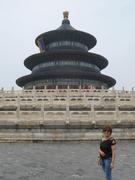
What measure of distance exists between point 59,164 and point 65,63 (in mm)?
40124

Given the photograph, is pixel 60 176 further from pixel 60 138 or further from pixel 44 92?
pixel 44 92

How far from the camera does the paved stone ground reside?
523 inches

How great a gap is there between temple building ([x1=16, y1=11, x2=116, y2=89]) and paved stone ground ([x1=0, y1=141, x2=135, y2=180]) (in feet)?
102

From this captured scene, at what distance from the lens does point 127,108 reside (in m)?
34.0

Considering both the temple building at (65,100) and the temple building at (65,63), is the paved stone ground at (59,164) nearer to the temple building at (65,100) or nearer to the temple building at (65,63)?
the temple building at (65,100)

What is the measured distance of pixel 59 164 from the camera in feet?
51.8

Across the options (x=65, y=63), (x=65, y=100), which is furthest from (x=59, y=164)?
(x=65, y=63)

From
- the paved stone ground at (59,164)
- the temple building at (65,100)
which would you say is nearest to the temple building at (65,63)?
the temple building at (65,100)

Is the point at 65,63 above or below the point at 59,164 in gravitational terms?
above

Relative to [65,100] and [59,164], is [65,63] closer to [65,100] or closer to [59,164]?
[65,100]

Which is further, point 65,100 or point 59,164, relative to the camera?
point 65,100

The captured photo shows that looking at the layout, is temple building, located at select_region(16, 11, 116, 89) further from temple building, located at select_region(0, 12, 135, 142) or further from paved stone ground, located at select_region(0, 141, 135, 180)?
paved stone ground, located at select_region(0, 141, 135, 180)

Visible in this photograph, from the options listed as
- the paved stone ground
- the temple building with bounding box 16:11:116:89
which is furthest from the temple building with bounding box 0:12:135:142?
the paved stone ground

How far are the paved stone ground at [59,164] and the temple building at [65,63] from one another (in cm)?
3114
